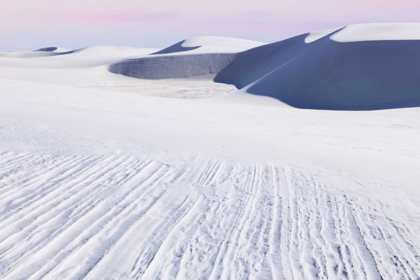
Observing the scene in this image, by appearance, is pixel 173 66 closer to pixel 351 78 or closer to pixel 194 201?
pixel 351 78

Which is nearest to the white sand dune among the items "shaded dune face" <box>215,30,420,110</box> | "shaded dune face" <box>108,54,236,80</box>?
"shaded dune face" <box>215,30,420,110</box>

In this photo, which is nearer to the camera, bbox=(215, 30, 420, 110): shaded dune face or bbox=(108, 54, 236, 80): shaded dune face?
bbox=(215, 30, 420, 110): shaded dune face

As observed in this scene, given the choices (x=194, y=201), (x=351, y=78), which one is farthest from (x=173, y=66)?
(x=194, y=201)

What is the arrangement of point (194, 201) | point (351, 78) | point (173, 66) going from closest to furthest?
point (194, 201)
point (351, 78)
point (173, 66)

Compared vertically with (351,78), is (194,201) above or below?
above

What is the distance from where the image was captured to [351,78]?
27422 mm

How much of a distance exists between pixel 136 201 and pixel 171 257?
4.40ft

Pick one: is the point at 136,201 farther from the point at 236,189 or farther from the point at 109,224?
the point at 236,189

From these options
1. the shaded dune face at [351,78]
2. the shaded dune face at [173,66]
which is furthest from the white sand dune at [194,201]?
the shaded dune face at [173,66]

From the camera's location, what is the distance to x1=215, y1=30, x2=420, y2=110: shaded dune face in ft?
81.9

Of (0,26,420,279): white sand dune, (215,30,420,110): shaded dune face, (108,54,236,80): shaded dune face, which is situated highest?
(0,26,420,279): white sand dune

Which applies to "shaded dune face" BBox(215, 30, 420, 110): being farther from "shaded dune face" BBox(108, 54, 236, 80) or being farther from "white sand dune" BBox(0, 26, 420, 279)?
"white sand dune" BBox(0, 26, 420, 279)

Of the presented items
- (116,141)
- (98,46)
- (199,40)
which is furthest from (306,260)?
(98,46)

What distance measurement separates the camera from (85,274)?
3.63 m
